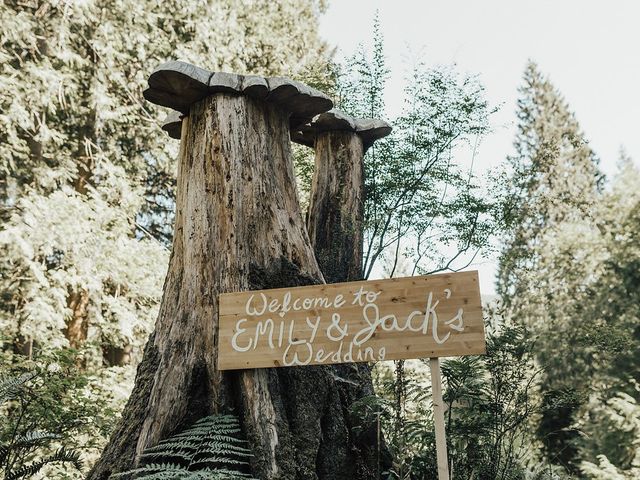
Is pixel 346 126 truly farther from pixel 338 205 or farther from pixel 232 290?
pixel 232 290

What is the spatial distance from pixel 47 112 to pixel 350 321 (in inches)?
281

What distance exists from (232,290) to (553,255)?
1738 centimetres

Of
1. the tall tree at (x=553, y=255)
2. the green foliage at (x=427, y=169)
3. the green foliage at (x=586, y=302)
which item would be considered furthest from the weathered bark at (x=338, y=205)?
the tall tree at (x=553, y=255)

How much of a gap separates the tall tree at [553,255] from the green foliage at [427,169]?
2256 mm

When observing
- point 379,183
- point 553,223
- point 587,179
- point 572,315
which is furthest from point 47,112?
point 587,179

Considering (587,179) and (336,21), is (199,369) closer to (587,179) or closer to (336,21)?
(336,21)

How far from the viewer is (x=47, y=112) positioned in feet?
27.9

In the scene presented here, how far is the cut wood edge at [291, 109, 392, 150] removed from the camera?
217 inches

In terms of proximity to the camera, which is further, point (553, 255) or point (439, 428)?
point (553, 255)

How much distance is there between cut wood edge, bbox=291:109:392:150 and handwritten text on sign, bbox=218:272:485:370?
2.45 meters

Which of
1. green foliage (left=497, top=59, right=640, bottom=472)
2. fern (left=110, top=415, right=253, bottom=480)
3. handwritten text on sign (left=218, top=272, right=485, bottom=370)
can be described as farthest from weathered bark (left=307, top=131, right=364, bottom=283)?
green foliage (left=497, top=59, right=640, bottom=472)

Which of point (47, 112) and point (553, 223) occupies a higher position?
point (553, 223)

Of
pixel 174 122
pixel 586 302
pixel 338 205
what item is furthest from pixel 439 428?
pixel 586 302

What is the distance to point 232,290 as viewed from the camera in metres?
3.75
